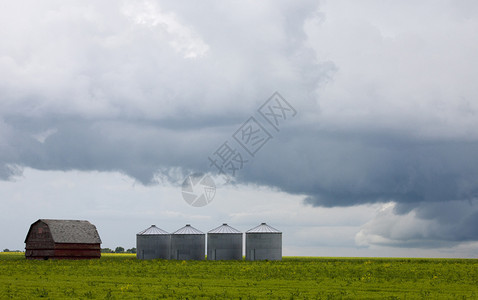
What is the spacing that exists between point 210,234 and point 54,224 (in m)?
31.7

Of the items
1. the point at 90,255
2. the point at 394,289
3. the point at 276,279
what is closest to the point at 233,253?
the point at 90,255

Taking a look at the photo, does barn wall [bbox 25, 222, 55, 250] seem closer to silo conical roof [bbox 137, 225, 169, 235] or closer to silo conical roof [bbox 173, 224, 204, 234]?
silo conical roof [bbox 137, 225, 169, 235]

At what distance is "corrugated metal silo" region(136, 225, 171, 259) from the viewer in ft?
344

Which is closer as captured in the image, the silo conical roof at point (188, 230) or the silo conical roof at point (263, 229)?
the silo conical roof at point (263, 229)

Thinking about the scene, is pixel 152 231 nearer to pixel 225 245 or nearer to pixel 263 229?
pixel 225 245

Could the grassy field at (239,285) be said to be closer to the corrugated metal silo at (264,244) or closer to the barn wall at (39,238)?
the corrugated metal silo at (264,244)

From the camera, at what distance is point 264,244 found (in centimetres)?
9644

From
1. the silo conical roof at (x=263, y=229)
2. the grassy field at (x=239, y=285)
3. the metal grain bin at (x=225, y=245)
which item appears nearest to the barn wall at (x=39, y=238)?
the metal grain bin at (x=225, y=245)

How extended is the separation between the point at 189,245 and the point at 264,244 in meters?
14.6

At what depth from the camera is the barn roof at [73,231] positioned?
104938 millimetres

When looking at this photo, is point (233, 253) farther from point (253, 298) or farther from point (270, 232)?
point (253, 298)

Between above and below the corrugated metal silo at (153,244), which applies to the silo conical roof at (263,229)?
above

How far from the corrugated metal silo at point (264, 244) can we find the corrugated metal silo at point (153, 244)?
17.2 m

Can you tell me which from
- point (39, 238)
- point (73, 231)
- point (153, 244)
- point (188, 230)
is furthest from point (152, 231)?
point (39, 238)
